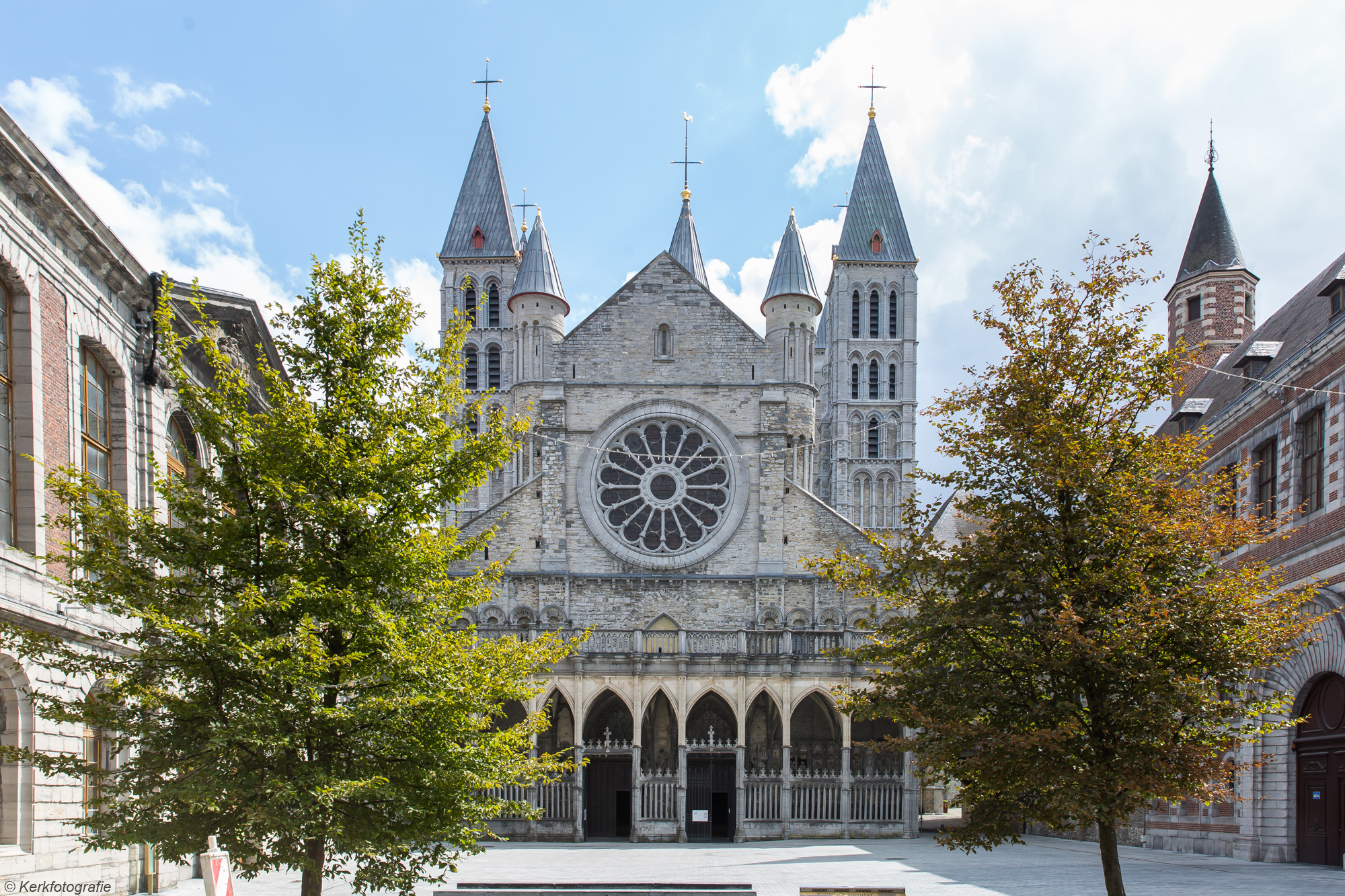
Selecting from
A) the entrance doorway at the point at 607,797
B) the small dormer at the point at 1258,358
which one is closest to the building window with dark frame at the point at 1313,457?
the small dormer at the point at 1258,358

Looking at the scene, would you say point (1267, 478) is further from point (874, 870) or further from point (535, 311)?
point (535, 311)

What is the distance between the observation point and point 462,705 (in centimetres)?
1048

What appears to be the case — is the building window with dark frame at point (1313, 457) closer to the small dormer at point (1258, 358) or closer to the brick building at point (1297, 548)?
the brick building at point (1297, 548)

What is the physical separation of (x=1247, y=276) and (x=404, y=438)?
103ft

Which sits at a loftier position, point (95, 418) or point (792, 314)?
point (792, 314)

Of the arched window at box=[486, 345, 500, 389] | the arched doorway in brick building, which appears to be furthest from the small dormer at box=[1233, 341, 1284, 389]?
the arched window at box=[486, 345, 500, 389]

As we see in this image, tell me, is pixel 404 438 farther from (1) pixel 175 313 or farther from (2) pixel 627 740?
(2) pixel 627 740

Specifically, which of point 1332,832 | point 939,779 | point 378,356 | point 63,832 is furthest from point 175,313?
point 1332,832

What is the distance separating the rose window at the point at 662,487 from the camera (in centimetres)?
3394

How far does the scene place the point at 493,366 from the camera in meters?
50.5

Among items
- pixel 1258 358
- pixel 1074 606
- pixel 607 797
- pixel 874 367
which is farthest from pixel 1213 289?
pixel 1074 606

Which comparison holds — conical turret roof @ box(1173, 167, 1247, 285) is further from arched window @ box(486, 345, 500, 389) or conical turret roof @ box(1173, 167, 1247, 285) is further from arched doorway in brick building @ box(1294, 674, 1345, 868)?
arched window @ box(486, 345, 500, 389)

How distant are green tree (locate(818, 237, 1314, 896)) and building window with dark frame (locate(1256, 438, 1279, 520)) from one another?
1146 centimetres

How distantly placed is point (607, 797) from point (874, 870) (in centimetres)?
1101
